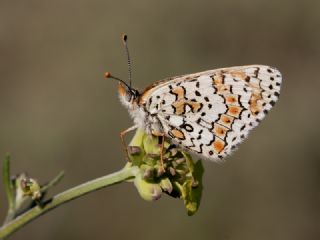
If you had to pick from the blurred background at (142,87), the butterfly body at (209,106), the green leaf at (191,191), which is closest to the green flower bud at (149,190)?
the green leaf at (191,191)

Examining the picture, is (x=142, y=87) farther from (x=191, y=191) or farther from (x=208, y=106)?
(x=191, y=191)

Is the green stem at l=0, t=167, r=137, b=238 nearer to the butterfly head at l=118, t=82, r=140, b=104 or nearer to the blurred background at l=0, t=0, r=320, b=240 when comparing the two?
the butterfly head at l=118, t=82, r=140, b=104

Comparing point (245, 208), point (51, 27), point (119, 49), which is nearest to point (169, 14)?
point (119, 49)

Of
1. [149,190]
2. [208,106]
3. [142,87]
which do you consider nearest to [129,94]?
[208,106]

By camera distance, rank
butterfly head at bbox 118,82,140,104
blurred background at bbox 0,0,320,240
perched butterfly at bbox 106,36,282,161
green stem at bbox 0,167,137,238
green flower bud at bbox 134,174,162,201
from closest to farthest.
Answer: green stem at bbox 0,167,137,238
green flower bud at bbox 134,174,162,201
perched butterfly at bbox 106,36,282,161
butterfly head at bbox 118,82,140,104
blurred background at bbox 0,0,320,240

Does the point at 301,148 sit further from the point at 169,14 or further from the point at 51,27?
the point at 51,27

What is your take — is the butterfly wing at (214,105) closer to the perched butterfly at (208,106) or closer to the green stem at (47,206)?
the perched butterfly at (208,106)

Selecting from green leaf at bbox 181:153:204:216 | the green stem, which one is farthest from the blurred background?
the green stem
